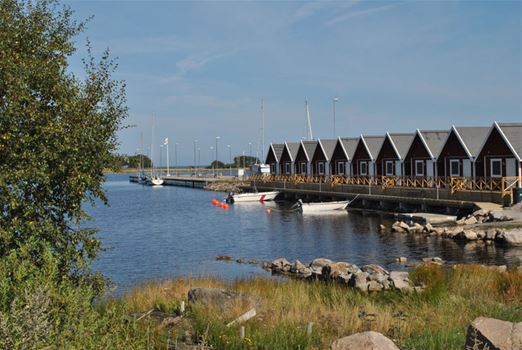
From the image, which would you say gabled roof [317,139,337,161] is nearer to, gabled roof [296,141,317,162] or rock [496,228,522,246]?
gabled roof [296,141,317,162]

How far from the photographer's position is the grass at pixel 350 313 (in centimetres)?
915

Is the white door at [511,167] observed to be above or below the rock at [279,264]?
above

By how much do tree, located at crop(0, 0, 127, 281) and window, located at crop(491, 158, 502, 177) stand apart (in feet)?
112

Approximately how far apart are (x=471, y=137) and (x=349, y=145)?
17375 millimetres

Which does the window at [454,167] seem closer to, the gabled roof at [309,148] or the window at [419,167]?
the window at [419,167]

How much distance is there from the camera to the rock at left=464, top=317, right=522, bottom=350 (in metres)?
7.29

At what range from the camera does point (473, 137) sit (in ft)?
149

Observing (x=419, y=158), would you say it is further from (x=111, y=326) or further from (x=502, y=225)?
(x=111, y=326)

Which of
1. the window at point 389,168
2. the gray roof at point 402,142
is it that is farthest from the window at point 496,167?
the window at point 389,168

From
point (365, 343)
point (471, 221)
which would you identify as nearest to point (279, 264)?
point (471, 221)

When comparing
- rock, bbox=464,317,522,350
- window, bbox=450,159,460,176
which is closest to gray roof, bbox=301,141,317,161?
window, bbox=450,159,460,176

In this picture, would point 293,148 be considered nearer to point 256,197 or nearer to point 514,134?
point 256,197

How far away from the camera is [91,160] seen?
12.5 meters

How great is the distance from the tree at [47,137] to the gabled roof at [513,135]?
3329 centimetres
